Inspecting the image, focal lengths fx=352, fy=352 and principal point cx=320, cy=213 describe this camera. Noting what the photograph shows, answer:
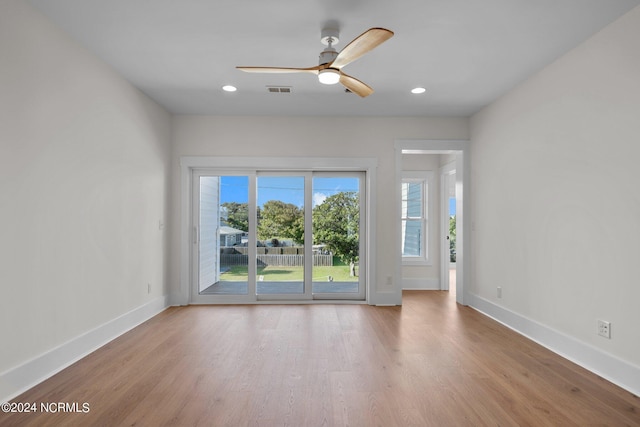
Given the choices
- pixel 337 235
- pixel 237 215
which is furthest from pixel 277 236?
pixel 337 235

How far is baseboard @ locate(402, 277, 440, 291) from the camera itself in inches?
240

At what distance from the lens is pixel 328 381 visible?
2521 mm

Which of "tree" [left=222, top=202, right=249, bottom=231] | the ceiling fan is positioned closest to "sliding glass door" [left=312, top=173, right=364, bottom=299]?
"tree" [left=222, top=202, right=249, bottom=231]

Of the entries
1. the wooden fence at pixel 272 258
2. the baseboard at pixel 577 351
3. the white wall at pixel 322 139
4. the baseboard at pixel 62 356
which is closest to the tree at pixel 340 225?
the wooden fence at pixel 272 258

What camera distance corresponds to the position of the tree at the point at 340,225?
5152mm

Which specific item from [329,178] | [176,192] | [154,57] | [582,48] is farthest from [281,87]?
[582,48]

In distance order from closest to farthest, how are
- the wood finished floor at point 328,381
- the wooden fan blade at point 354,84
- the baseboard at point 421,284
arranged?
the wood finished floor at point 328,381
the wooden fan blade at point 354,84
the baseboard at point 421,284

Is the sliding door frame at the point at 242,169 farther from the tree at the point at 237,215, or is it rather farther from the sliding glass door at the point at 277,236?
the tree at the point at 237,215

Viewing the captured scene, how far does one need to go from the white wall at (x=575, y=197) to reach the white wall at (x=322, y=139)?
1.17m

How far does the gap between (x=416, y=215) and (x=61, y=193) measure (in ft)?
16.8

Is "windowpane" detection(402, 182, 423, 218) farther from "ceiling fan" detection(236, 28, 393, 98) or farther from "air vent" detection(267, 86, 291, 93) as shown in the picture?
"ceiling fan" detection(236, 28, 393, 98)

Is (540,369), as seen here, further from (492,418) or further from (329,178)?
(329,178)

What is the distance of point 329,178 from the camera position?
5145 millimetres

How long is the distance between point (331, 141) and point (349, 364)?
312 centimetres
